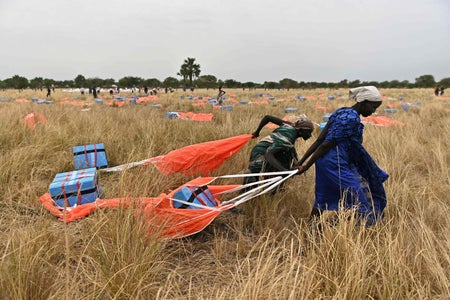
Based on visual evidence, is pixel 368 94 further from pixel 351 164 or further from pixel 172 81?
pixel 172 81

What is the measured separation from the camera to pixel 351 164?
2.36 metres

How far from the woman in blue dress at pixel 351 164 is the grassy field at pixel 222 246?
0.21m

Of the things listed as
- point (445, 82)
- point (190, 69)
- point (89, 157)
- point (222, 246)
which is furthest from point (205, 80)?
point (222, 246)

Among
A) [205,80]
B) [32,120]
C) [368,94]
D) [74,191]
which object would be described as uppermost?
[205,80]

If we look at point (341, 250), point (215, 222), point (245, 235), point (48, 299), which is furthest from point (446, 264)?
point (48, 299)

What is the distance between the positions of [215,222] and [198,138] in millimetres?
2856

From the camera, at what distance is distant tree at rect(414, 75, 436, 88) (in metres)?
58.8

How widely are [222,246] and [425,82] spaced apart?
72.5 meters

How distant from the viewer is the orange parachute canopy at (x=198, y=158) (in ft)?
11.8

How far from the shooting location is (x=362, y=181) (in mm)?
2346

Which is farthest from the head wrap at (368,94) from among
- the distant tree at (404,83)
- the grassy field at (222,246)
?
the distant tree at (404,83)

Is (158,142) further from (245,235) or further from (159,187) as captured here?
(245,235)

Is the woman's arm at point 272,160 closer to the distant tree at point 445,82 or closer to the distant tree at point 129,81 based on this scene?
the distant tree at point 445,82

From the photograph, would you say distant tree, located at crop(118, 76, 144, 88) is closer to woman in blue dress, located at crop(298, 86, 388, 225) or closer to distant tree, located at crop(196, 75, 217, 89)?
distant tree, located at crop(196, 75, 217, 89)
